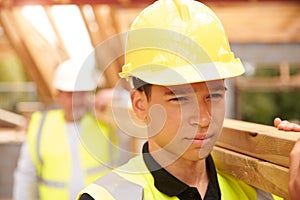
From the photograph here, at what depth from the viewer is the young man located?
1839mm

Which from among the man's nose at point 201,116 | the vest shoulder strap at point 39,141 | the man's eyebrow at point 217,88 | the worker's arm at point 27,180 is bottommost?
the worker's arm at point 27,180

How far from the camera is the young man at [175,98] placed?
1.84 meters

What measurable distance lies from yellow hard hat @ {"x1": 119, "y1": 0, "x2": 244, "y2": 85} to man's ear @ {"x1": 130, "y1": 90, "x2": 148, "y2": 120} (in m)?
0.06

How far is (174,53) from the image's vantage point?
186 centimetres

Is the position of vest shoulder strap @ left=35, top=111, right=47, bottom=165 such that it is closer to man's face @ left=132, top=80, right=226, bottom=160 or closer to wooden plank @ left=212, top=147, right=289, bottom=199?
wooden plank @ left=212, top=147, right=289, bottom=199

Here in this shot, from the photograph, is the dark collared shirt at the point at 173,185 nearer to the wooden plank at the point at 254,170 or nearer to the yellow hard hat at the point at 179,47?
the wooden plank at the point at 254,170

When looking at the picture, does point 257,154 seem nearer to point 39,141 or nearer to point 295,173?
point 295,173

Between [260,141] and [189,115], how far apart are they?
21 cm

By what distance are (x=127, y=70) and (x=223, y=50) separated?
0.96 ft

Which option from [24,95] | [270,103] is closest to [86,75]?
[24,95]

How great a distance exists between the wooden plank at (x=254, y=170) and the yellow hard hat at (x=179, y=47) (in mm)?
269

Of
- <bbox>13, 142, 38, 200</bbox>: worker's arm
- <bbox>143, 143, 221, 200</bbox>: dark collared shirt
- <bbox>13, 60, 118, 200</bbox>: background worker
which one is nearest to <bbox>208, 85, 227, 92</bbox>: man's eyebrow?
<bbox>143, 143, 221, 200</bbox>: dark collared shirt

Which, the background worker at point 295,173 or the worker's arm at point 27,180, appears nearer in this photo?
the background worker at point 295,173

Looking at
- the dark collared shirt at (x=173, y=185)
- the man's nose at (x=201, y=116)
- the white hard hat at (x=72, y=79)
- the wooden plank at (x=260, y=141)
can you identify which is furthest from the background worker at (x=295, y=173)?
the white hard hat at (x=72, y=79)
